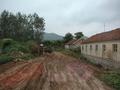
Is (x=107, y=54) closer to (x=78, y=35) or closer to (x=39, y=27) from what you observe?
(x=39, y=27)

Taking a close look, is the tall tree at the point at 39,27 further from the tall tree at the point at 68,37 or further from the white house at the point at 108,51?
the white house at the point at 108,51

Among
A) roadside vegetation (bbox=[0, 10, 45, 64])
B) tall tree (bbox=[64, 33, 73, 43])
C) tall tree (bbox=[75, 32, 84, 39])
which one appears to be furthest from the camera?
tall tree (bbox=[75, 32, 84, 39])

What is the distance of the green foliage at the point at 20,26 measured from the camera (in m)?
73.9

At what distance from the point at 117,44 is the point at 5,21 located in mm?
60961

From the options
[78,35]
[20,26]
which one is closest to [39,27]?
[20,26]

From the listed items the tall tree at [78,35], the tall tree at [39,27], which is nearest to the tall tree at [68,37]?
the tall tree at [78,35]

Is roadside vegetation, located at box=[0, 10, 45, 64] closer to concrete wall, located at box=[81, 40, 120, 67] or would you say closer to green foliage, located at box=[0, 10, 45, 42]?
green foliage, located at box=[0, 10, 45, 42]

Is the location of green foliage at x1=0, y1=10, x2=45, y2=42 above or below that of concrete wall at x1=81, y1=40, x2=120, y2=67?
above

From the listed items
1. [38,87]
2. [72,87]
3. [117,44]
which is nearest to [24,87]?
[38,87]

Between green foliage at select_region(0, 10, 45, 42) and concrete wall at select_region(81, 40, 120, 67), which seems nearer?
concrete wall at select_region(81, 40, 120, 67)

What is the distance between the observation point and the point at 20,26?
3078 inches

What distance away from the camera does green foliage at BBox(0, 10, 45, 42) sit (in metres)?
73.9

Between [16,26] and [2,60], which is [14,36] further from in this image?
[2,60]

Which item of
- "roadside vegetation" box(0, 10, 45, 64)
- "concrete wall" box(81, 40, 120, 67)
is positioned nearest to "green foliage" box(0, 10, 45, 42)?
"roadside vegetation" box(0, 10, 45, 64)
